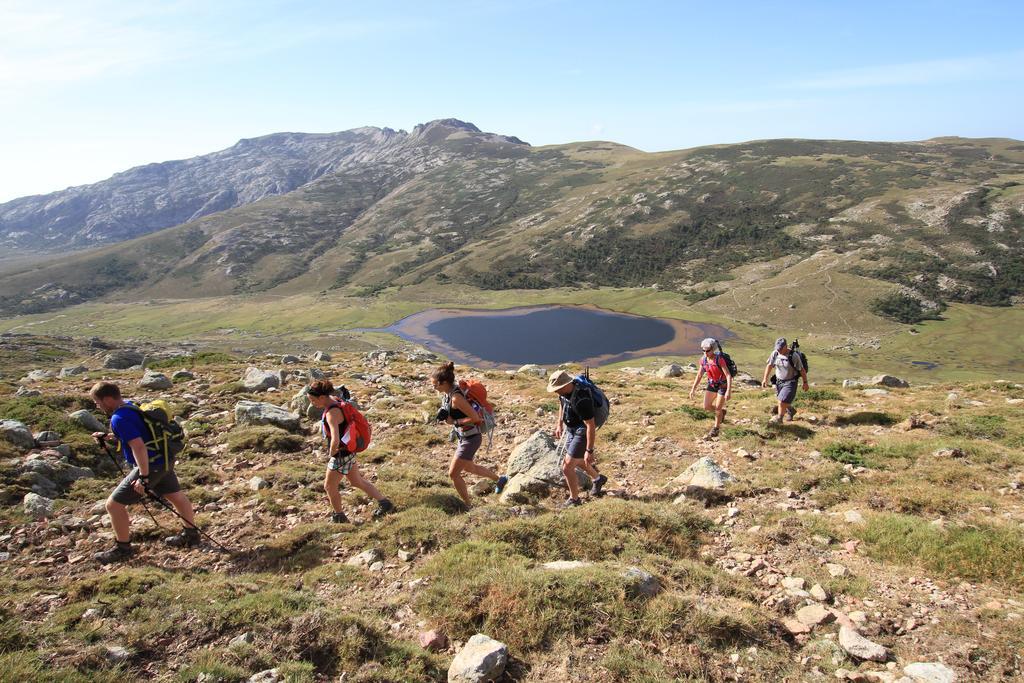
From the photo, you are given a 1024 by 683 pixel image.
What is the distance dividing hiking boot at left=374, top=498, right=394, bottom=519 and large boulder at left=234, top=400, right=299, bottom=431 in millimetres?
7357

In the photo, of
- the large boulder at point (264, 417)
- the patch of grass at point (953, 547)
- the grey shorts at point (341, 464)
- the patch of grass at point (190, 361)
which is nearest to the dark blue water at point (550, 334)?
the patch of grass at point (190, 361)

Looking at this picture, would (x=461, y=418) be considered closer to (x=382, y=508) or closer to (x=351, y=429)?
(x=351, y=429)

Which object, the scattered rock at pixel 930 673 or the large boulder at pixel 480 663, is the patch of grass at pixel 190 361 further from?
the scattered rock at pixel 930 673

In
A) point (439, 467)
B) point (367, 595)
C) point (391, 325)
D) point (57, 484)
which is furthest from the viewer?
point (391, 325)

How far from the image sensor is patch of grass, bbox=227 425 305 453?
45.9ft

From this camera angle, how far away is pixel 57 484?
10727 millimetres

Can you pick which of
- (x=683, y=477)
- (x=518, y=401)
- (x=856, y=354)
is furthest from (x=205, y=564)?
(x=856, y=354)

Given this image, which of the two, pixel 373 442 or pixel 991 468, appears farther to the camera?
pixel 373 442

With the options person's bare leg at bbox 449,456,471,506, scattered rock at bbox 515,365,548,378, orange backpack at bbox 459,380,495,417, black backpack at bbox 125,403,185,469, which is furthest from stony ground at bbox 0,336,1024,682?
scattered rock at bbox 515,365,548,378

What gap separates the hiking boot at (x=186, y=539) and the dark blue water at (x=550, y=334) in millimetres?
105204

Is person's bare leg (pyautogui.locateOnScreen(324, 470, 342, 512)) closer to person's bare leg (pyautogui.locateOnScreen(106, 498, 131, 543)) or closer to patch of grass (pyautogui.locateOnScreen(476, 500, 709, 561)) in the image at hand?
patch of grass (pyautogui.locateOnScreen(476, 500, 709, 561))

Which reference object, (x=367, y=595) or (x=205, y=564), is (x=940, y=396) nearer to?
(x=367, y=595)

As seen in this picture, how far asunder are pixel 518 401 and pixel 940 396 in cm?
1595

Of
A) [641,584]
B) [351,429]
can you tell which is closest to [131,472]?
[351,429]
